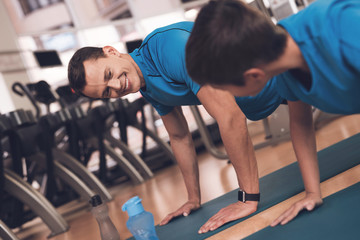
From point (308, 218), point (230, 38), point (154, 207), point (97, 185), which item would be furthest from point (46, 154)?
point (230, 38)

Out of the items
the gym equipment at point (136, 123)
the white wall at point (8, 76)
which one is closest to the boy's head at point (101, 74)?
the gym equipment at point (136, 123)

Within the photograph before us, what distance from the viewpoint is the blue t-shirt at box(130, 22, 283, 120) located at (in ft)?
4.51

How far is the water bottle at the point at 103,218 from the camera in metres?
1.52

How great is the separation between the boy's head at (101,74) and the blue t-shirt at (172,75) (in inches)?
3.1

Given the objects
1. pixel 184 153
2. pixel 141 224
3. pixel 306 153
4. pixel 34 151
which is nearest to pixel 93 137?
pixel 34 151

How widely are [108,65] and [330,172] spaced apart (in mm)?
900

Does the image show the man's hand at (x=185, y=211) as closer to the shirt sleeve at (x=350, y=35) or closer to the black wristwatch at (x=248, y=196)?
the black wristwatch at (x=248, y=196)

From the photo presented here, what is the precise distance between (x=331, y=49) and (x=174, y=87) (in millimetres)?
715

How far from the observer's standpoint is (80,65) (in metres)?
1.40

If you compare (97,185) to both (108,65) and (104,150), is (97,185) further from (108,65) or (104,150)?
(108,65)

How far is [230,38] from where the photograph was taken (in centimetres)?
81

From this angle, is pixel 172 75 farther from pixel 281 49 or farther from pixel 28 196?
pixel 28 196

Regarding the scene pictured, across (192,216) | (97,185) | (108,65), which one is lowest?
(97,185)

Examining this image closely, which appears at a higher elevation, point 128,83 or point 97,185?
point 128,83
